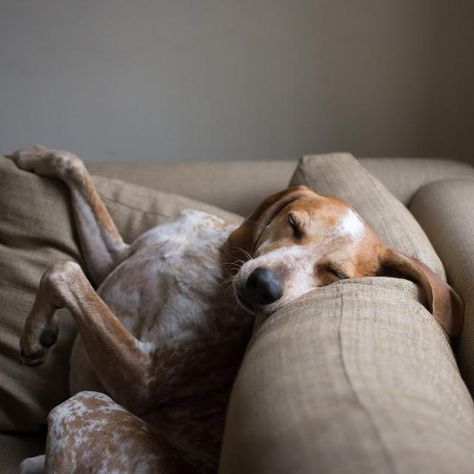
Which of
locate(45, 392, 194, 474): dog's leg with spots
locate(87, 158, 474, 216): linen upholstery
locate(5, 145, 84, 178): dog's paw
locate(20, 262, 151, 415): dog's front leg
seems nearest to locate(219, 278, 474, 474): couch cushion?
locate(45, 392, 194, 474): dog's leg with spots

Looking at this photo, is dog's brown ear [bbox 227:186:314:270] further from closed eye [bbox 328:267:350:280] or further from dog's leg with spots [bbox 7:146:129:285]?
dog's leg with spots [bbox 7:146:129:285]

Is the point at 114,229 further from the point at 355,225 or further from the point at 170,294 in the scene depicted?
the point at 355,225

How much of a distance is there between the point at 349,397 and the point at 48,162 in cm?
160

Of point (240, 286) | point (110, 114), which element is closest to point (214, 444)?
point (240, 286)

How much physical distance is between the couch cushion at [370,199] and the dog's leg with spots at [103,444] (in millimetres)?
906

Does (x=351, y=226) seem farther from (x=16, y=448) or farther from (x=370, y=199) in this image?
→ (x=16, y=448)

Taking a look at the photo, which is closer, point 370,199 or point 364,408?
point 364,408

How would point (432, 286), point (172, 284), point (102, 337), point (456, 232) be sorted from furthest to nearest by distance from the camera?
point (456, 232) → point (172, 284) → point (102, 337) → point (432, 286)

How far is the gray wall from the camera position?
11.0 ft

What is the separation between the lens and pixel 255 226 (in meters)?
2.01

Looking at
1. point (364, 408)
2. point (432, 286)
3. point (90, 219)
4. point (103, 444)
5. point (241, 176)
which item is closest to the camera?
point (364, 408)

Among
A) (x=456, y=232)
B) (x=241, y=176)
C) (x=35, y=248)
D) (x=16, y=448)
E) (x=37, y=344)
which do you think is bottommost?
(x=16, y=448)

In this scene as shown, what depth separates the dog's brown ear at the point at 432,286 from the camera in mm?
1706

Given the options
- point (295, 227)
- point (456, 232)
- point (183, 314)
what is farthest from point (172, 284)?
point (456, 232)
